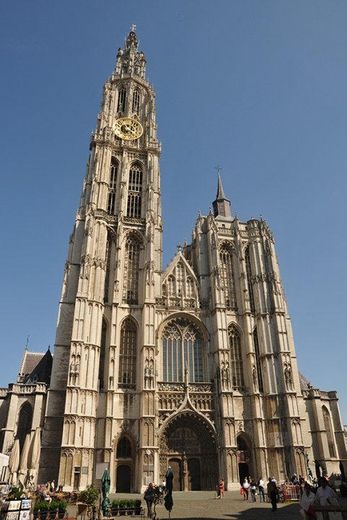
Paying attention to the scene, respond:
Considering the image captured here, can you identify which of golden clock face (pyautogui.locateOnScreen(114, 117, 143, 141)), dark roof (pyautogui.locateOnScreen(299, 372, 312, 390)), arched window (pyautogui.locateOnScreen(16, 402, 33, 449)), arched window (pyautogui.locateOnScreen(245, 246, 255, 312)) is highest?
golden clock face (pyautogui.locateOnScreen(114, 117, 143, 141))

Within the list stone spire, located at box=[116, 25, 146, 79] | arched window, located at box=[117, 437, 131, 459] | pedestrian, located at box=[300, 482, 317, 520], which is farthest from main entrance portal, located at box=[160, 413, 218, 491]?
stone spire, located at box=[116, 25, 146, 79]

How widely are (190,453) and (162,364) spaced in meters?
6.82

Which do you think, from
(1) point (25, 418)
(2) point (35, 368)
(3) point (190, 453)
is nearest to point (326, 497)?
(3) point (190, 453)

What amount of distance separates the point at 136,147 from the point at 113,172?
13.9ft

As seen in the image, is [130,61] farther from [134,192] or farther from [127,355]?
[127,355]

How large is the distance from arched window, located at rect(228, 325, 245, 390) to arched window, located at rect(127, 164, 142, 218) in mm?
14348

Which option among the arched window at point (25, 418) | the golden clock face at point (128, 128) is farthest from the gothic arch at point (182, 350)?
the golden clock face at point (128, 128)

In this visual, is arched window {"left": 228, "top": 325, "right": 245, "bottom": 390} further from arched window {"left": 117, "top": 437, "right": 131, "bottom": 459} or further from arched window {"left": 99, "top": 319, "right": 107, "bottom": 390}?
arched window {"left": 99, "top": 319, "right": 107, "bottom": 390}

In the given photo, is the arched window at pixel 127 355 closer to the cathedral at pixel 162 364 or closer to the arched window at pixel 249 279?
the cathedral at pixel 162 364

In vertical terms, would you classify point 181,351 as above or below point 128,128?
below

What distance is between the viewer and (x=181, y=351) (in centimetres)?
3234

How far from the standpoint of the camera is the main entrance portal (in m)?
28.2

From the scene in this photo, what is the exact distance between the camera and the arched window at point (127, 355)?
2984 cm

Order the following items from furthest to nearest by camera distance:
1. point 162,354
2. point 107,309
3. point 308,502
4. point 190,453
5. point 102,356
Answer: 1. point 162,354
2. point 107,309
3. point 102,356
4. point 190,453
5. point 308,502
